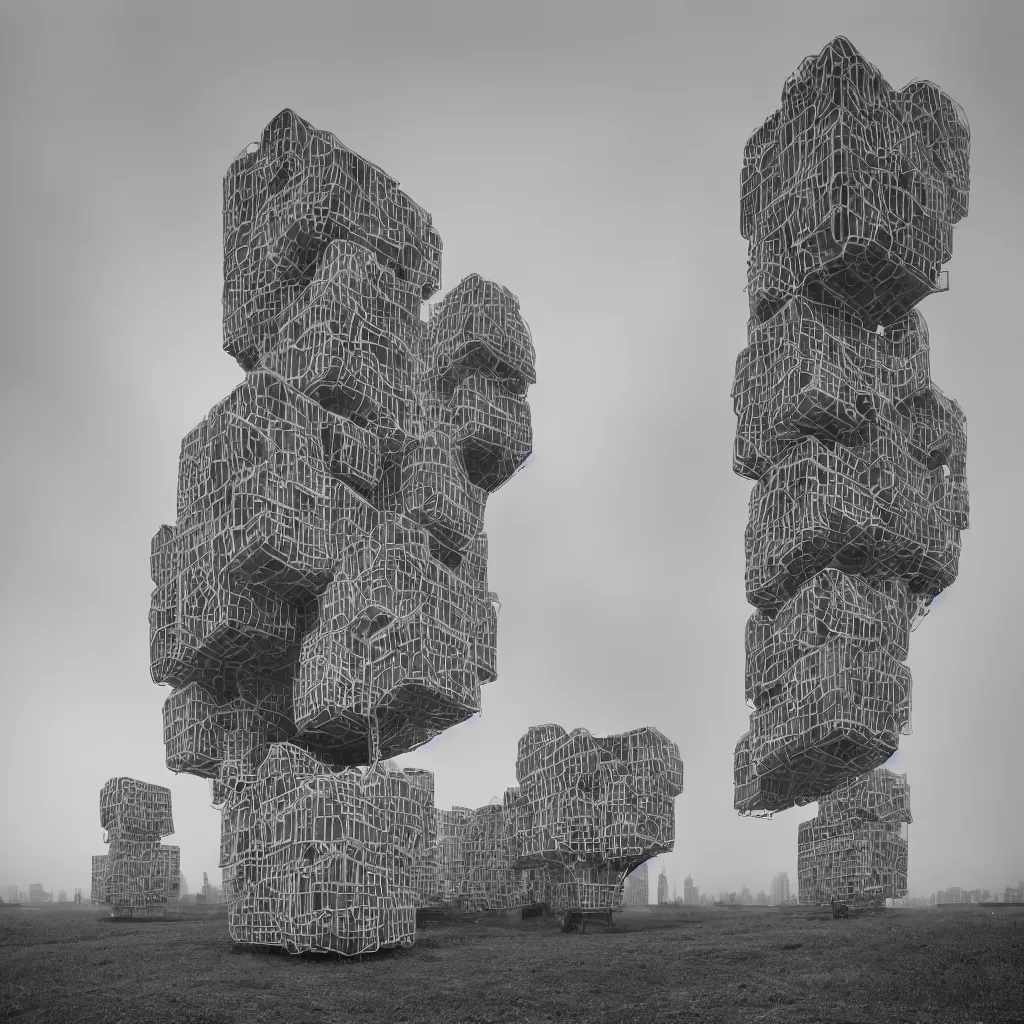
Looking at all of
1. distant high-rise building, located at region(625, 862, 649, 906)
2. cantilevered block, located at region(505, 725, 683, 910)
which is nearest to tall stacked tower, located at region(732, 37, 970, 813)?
cantilevered block, located at region(505, 725, 683, 910)

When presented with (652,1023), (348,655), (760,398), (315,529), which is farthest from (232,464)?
(652,1023)

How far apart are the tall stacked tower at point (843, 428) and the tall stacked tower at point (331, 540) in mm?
7047

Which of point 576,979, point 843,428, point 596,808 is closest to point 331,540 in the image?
point 596,808

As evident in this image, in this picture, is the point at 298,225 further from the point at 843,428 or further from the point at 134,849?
the point at 134,849

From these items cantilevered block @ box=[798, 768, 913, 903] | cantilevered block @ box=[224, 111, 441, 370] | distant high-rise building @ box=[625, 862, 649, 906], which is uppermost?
cantilevered block @ box=[224, 111, 441, 370]

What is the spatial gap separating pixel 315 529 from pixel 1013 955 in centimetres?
1658

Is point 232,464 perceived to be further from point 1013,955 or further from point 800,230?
point 1013,955

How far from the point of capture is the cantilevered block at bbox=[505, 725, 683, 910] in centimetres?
3119

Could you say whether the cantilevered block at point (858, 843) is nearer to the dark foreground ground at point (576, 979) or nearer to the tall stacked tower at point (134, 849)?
the dark foreground ground at point (576, 979)

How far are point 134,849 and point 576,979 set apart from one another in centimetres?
1853

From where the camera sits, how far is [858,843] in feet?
107

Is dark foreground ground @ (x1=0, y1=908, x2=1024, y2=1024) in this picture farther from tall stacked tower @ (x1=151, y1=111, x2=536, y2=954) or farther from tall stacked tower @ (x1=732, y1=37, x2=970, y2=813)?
tall stacked tower @ (x1=732, y1=37, x2=970, y2=813)

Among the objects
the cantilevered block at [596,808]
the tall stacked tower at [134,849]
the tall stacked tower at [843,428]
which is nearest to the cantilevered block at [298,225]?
the tall stacked tower at [843,428]

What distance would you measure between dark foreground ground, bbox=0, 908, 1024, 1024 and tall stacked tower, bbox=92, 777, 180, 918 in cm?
875
